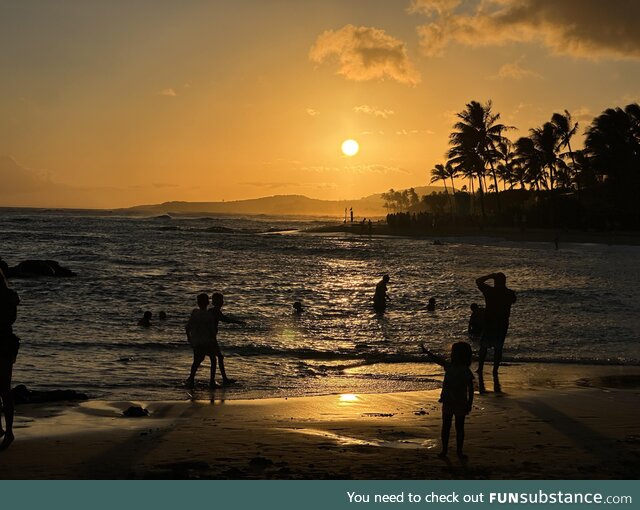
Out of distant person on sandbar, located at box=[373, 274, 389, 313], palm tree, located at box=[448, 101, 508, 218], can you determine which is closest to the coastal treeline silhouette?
palm tree, located at box=[448, 101, 508, 218]

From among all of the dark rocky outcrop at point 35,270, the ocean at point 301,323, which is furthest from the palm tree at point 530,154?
the dark rocky outcrop at point 35,270

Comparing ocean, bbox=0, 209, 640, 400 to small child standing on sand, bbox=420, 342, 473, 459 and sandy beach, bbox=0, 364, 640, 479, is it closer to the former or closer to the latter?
sandy beach, bbox=0, 364, 640, 479

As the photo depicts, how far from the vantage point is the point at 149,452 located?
7.02 meters

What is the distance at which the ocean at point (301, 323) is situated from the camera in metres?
12.5

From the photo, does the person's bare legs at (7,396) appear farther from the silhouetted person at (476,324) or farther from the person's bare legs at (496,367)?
the silhouetted person at (476,324)

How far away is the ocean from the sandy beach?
151 cm

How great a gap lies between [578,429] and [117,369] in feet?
26.6

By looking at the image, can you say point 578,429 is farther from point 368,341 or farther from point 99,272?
point 99,272

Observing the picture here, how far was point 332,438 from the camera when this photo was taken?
25.4ft

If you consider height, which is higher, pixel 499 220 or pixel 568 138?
pixel 568 138

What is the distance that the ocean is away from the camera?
12508 mm

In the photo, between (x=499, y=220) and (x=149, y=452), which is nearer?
(x=149, y=452)

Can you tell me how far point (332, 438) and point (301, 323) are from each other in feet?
40.2

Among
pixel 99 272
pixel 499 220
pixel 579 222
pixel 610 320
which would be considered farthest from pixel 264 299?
pixel 499 220
